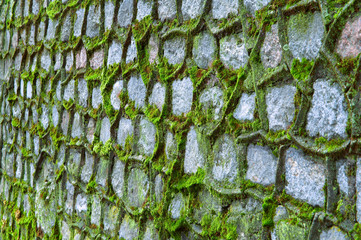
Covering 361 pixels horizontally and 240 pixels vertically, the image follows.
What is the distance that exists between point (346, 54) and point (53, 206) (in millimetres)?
1946

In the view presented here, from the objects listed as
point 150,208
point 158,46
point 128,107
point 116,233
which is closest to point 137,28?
point 158,46

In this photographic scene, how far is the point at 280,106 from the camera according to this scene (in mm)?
979

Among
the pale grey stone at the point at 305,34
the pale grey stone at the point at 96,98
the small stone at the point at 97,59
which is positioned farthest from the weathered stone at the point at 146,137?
the pale grey stone at the point at 305,34

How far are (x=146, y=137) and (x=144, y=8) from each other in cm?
55

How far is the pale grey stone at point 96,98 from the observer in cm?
183

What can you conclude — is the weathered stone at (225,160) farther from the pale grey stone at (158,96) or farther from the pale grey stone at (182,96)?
the pale grey stone at (158,96)

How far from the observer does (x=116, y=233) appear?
166 cm

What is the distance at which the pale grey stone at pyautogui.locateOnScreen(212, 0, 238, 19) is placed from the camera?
113cm

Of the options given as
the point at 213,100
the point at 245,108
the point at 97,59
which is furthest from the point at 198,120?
the point at 97,59

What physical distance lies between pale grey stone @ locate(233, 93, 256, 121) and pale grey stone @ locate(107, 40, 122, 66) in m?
0.77

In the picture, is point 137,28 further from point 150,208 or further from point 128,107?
point 150,208

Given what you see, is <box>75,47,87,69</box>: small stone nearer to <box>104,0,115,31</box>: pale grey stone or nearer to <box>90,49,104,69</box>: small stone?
<box>90,49,104,69</box>: small stone

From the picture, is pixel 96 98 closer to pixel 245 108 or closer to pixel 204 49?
pixel 204 49

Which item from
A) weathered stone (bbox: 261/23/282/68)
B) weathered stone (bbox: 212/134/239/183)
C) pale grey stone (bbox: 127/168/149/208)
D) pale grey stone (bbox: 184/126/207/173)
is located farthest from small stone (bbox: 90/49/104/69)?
weathered stone (bbox: 261/23/282/68)
